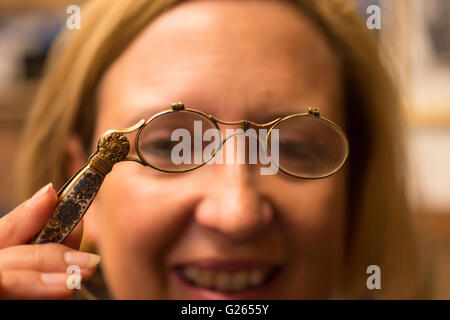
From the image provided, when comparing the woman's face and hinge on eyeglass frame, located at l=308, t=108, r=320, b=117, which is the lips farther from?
hinge on eyeglass frame, located at l=308, t=108, r=320, b=117

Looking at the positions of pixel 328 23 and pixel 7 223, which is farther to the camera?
pixel 328 23

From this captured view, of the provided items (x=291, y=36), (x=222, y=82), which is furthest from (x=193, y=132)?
(x=291, y=36)

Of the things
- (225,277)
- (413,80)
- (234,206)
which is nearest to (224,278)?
(225,277)

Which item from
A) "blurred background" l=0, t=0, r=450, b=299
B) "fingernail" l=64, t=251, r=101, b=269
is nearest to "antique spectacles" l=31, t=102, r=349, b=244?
"fingernail" l=64, t=251, r=101, b=269

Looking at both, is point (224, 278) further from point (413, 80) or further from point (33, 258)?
point (413, 80)

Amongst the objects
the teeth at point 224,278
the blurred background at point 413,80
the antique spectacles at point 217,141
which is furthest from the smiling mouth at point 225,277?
the blurred background at point 413,80
